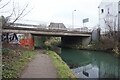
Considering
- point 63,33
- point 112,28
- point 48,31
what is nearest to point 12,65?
point 48,31

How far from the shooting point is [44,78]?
12.4 metres

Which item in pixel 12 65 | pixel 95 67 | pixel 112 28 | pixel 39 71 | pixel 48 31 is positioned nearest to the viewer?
pixel 39 71

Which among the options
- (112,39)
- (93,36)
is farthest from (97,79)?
(93,36)

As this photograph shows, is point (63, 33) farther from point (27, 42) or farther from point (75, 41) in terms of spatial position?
point (75, 41)

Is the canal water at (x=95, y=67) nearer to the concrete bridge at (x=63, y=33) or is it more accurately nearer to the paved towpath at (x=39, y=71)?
the paved towpath at (x=39, y=71)

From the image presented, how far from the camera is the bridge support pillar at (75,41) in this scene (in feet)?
202

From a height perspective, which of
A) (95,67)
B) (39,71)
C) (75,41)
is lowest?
(95,67)

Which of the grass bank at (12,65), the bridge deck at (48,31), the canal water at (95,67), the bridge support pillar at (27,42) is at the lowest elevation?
the canal water at (95,67)

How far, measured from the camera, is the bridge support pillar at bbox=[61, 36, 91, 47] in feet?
202

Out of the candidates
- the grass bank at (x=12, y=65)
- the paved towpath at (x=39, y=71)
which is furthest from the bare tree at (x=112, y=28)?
the paved towpath at (x=39, y=71)

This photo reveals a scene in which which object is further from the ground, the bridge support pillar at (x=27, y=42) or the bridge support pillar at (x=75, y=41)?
the bridge support pillar at (x=27, y=42)

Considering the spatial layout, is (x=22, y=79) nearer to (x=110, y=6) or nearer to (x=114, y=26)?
(x=114, y=26)

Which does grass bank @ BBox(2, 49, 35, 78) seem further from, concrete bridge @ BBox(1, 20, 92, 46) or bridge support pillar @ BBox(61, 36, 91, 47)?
bridge support pillar @ BBox(61, 36, 91, 47)

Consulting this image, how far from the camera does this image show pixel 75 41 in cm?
6669
